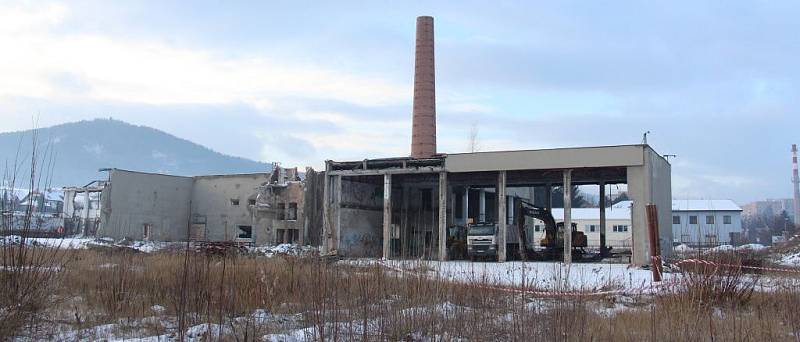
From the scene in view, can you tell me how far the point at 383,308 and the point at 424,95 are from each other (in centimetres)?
4363

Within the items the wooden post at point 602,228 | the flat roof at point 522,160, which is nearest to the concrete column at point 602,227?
the wooden post at point 602,228

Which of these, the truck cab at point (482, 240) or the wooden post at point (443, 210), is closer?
the truck cab at point (482, 240)

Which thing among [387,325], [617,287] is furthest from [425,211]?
[387,325]

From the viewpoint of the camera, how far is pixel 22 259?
7516 millimetres

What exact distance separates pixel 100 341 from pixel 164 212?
171 ft

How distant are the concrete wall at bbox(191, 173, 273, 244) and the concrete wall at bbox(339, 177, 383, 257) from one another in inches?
565

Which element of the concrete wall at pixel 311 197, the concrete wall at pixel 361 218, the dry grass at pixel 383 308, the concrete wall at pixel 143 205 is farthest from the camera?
the concrete wall at pixel 143 205

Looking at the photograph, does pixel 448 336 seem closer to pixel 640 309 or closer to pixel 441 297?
pixel 441 297

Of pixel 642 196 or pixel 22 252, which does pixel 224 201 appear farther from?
pixel 22 252

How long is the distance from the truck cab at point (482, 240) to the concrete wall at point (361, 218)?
593 centimetres

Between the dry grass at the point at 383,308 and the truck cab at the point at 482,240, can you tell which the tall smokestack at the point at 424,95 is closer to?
the truck cab at the point at 482,240

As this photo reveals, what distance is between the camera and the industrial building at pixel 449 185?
31766mm

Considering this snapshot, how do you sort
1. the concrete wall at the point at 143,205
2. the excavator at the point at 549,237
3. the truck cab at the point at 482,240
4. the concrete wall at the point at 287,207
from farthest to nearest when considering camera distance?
the concrete wall at the point at 143,205 → the concrete wall at the point at 287,207 → the excavator at the point at 549,237 → the truck cab at the point at 482,240

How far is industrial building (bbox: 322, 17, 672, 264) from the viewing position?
31766 millimetres
